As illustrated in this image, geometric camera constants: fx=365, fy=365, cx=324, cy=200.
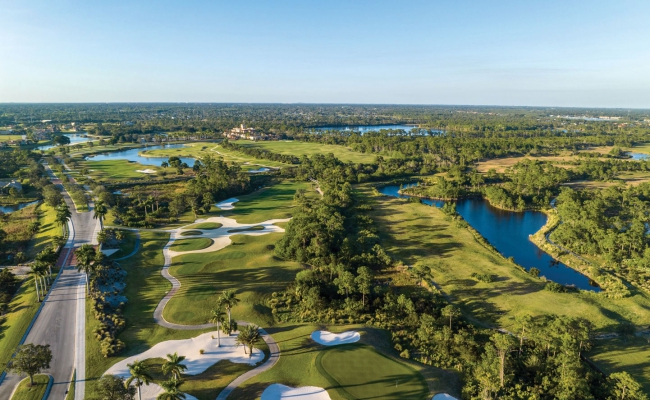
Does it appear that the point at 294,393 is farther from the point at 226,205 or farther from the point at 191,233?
the point at 226,205

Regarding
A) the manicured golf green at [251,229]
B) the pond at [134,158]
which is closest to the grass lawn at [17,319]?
the manicured golf green at [251,229]

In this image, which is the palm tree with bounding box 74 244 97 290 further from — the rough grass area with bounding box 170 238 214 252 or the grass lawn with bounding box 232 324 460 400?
the grass lawn with bounding box 232 324 460 400

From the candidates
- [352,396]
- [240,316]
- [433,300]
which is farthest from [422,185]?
[352,396]

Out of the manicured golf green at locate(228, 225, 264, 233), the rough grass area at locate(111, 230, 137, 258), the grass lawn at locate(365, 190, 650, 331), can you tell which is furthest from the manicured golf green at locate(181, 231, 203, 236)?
the grass lawn at locate(365, 190, 650, 331)

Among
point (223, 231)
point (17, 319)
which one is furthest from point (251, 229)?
point (17, 319)

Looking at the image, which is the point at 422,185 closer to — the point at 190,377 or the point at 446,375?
the point at 446,375

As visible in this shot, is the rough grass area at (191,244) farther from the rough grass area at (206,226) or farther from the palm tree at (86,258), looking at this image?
the palm tree at (86,258)
